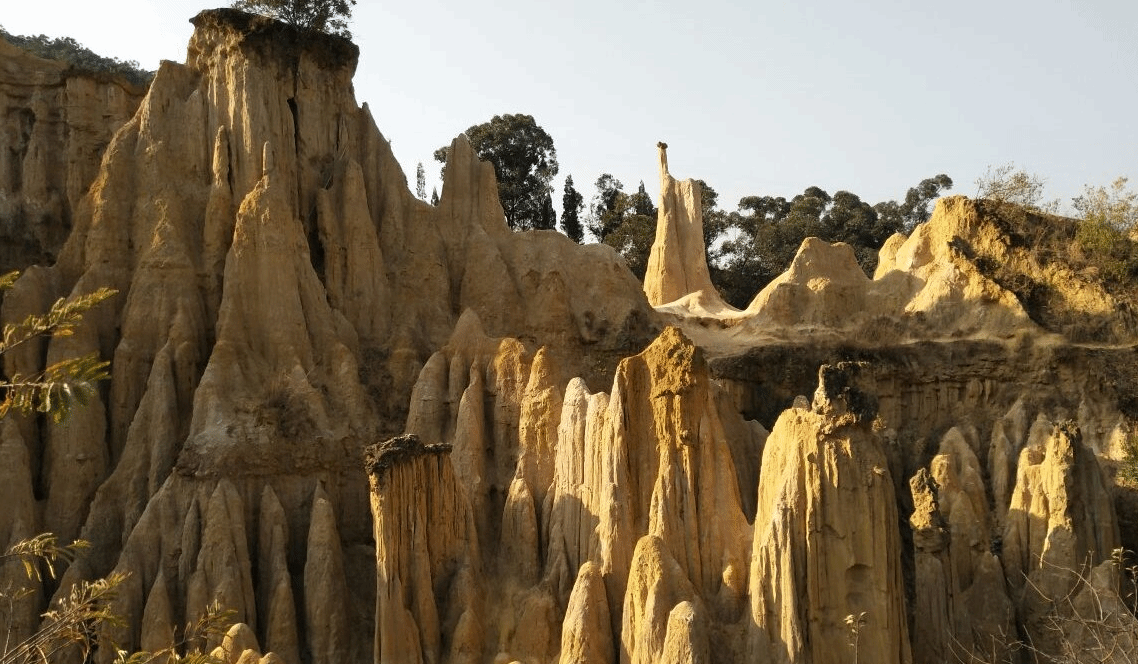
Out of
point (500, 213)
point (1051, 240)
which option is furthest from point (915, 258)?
point (500, 213)

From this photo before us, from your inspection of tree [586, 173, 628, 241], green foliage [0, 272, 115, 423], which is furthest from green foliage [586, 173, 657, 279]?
green foliage [0, 272, 115, 423]

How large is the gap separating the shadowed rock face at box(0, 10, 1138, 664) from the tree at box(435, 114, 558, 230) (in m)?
16.8

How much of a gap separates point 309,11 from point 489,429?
611 inches

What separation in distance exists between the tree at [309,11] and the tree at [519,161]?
45.6ft

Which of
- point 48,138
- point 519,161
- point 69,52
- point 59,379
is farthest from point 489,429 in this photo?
point 69,52

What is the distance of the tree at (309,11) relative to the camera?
33594 mm

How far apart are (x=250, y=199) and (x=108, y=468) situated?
5.93m

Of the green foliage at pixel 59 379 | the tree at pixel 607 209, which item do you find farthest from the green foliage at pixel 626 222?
the green foliage at pixel 59 379

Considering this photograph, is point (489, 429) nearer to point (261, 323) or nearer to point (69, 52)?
point (261, 323)

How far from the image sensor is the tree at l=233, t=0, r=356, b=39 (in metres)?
33.6

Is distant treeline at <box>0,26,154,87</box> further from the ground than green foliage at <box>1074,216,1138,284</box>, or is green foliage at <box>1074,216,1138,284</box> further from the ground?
distant treeline at <box>0,26,154,87</box>

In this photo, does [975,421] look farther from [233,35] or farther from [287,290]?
[233,35]

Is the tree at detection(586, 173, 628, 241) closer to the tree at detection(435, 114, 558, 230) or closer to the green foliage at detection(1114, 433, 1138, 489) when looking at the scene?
the tree at detection(435, 114, 558, 230)

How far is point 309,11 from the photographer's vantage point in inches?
1346
